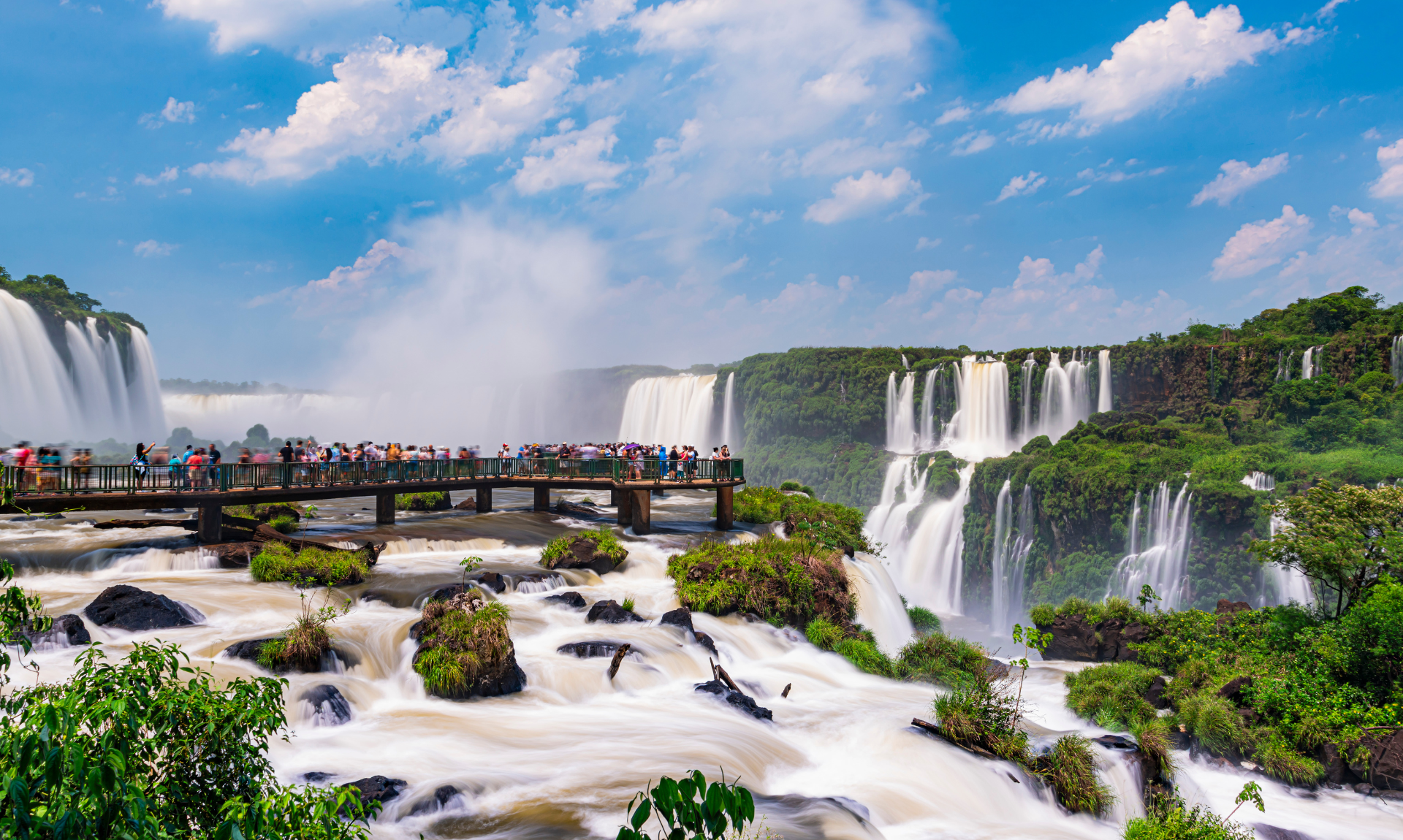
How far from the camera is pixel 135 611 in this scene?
14.2 m

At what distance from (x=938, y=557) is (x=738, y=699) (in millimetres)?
38914

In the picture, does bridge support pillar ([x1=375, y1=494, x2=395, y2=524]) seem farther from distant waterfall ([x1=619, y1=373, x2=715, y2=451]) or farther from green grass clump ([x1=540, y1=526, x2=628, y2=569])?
distant waterfall ([x1=619, y1=373, x2=715, y2=451])

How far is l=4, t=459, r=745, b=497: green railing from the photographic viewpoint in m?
19.2

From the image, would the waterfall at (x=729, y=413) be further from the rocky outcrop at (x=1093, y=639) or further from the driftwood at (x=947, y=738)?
the driftwood at (x=947, y=738)

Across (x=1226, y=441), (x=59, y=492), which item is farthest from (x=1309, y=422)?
(x=59, y=492)

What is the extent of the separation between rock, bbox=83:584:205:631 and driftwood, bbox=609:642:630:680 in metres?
8.47

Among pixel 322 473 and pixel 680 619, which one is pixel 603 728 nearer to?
pixel 680 619

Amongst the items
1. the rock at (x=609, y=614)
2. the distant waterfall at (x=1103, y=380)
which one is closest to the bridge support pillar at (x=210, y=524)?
the rock at (x=609, y=614)

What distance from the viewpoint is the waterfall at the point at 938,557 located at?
48250mm

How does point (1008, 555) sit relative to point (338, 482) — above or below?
below

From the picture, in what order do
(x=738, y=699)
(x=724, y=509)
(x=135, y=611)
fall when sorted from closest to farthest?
1. (x=738, y=699)
2. (x=135, y=611)
3. (x=724, y=509)

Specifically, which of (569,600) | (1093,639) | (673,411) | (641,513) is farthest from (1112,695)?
(673,411)

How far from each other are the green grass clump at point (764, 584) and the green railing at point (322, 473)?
19.8 feet

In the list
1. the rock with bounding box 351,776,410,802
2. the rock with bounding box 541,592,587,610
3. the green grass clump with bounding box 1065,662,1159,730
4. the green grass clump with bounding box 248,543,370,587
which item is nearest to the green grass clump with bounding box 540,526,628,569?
the rock with bounding box 541,592,587,610
